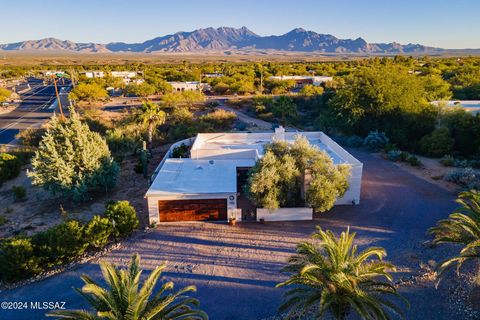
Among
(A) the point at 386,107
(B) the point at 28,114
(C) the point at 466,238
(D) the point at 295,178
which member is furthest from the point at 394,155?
(B) the point at 28,114

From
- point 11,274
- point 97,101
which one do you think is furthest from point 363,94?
point 97,101

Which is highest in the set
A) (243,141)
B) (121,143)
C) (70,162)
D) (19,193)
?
(70,162)

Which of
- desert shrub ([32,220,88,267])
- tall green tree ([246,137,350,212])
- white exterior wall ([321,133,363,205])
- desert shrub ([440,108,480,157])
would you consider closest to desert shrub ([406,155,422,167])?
desert shrub ([440,108,480,157])

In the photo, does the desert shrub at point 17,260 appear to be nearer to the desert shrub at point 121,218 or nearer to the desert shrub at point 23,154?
the desert shrub at point 121,218

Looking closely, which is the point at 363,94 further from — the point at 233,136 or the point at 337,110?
the point at 233,136

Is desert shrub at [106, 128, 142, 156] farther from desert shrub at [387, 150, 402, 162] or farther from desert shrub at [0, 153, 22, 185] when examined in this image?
desert shrub at [387, 150, 402, 162]

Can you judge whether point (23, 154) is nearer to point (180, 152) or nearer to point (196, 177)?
point (180, 152)
